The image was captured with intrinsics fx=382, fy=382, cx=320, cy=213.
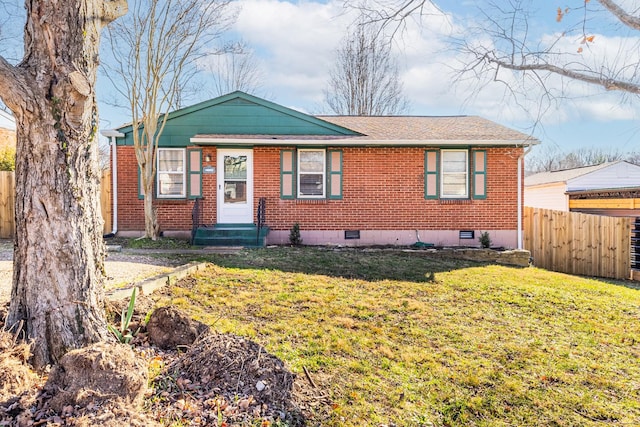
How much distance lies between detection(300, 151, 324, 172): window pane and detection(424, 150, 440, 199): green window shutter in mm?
2811

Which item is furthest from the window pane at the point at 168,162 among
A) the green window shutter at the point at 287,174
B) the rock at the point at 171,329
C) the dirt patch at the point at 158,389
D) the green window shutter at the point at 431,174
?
the dirt patch at the point at 158,389

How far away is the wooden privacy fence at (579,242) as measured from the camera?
31.7 ft

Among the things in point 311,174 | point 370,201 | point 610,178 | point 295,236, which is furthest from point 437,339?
point 610,178

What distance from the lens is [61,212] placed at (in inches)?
107

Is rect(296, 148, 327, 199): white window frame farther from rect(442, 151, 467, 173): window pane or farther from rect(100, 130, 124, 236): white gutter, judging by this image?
rect(100, 130, 124, 236): white gutter

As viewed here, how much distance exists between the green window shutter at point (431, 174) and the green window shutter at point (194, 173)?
19.9 ft

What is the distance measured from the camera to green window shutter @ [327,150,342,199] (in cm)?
1024

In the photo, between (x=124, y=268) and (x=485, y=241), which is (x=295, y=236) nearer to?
(x=124, y=268)

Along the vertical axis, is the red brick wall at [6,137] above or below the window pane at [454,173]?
above

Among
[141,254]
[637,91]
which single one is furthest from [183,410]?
[141,254]

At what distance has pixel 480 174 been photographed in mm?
10219

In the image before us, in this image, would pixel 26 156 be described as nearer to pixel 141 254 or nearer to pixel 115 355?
pixel 115 355

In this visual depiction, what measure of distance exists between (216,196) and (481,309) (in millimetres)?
7375

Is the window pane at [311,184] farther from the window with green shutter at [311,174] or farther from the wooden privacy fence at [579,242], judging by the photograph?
the wooden privacy fence at [579,242]
